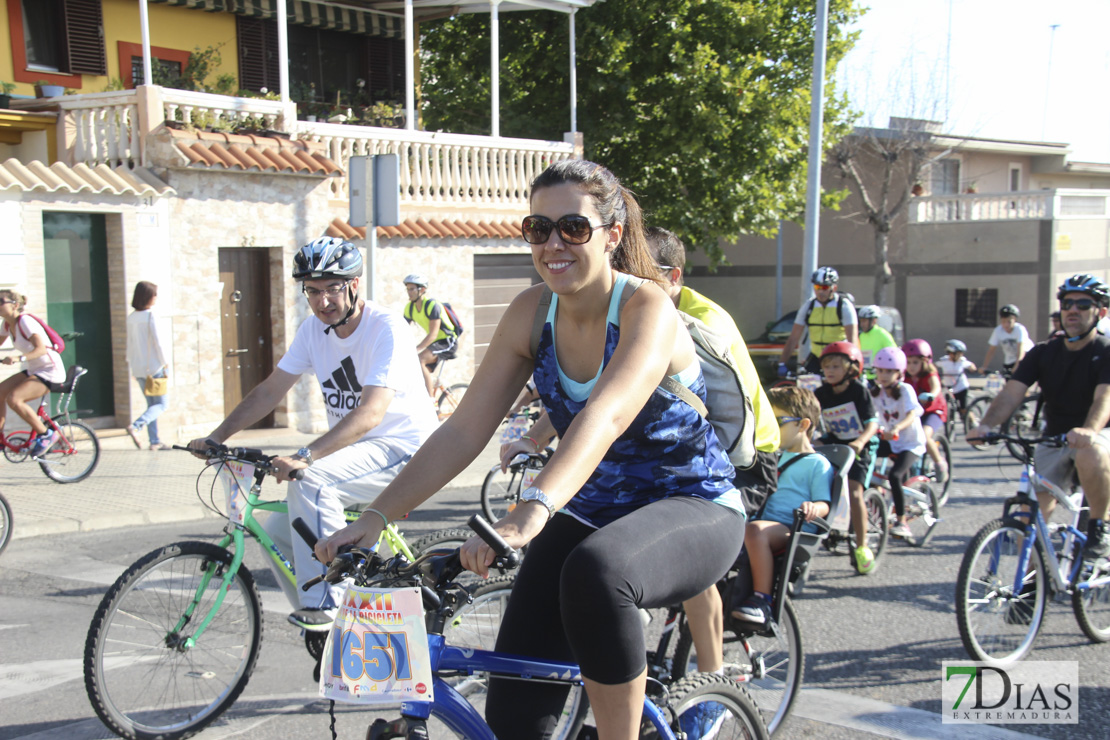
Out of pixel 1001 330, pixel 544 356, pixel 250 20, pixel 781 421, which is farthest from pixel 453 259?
pixel 544 356

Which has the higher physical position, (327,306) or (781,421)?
(327,306)

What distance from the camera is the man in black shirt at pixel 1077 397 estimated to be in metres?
5.36

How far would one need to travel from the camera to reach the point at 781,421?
562cm

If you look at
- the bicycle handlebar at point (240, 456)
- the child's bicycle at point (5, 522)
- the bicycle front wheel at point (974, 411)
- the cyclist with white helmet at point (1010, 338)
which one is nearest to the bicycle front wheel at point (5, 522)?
the child's bicycle at point (5, 522)

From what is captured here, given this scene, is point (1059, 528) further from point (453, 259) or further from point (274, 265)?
point (453, 259)

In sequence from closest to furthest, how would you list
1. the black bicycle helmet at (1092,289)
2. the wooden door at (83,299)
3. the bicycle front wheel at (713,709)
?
the bicycle front wheel at (713,709)
the black bicycle helmet at (1092,289)
the wooden door at (83,299)

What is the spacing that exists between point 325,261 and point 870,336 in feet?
22.6

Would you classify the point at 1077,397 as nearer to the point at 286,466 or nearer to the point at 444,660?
the point at 286,466

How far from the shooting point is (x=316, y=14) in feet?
61.7

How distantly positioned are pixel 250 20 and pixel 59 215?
7503 millimetres

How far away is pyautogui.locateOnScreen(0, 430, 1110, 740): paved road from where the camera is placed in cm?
431

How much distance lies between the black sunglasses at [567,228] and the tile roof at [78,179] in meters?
10.6

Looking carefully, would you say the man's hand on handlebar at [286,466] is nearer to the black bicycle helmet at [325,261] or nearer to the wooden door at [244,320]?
the black bicycle helmet at [325,261]

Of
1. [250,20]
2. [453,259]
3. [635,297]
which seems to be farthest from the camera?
[250,20]
